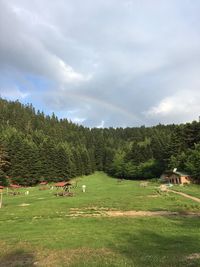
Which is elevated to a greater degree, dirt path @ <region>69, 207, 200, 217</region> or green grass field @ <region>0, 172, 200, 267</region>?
dirt path @ <region>69, 207, 200, 217</region>

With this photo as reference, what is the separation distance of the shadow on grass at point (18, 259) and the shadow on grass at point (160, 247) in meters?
5.28

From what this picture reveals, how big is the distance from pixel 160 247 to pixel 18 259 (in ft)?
28.4

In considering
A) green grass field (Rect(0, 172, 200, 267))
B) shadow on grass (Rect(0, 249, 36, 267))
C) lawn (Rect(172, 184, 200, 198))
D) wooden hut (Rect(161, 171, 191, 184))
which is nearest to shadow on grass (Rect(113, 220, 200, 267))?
green grass field (Rect(0, 172, 200, 267))

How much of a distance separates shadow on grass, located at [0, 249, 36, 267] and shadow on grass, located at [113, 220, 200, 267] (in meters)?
5.28

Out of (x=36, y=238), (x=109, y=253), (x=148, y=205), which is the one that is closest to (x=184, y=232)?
(x=109, y=253)

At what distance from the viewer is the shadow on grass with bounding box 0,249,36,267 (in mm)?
21047

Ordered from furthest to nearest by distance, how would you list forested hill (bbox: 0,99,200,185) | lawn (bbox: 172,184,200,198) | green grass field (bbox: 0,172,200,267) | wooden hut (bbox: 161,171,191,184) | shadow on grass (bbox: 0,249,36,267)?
forested hill (bbox: 0,99,200,185) < wooden hut (bbox: 161,171,191,184) < lawn (bbox: 172,184,200,198) < shadow on grass (bbox: 0,249,36,267) < green grass field (bbox: 0,172,200,267)

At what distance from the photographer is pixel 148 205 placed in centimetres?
5094

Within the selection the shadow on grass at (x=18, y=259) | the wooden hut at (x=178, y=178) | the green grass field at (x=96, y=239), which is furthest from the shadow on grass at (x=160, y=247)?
the wooden hut at (x=178, y=178)

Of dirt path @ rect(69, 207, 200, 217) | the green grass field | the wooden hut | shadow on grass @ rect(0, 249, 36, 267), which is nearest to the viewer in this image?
the green grass field

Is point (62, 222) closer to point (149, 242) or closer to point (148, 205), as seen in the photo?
point (149, 242)

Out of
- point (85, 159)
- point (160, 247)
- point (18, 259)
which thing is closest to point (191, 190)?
point (160, 247)

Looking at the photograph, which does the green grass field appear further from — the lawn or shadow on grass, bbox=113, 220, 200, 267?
the lawn

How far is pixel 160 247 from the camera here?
23672mm
